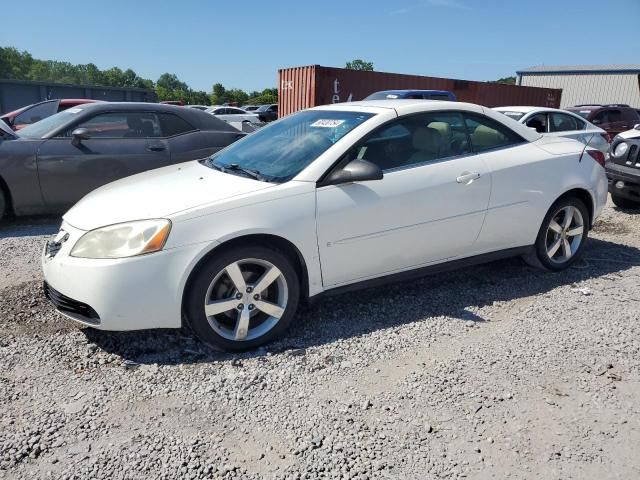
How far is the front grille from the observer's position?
3.07 meters

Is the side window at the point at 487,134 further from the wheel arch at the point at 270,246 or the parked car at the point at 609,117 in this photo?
the parked car at the point at 609,117

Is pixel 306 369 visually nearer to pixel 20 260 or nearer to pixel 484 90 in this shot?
pixel 20 260

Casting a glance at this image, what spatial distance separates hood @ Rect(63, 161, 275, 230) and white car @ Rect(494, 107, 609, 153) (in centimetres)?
757

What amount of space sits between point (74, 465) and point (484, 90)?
1980 centimetres

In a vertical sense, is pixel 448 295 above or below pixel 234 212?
below

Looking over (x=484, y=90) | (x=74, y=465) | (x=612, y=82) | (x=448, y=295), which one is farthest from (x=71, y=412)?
(x=612, y=82)

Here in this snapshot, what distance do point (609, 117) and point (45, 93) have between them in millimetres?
17692

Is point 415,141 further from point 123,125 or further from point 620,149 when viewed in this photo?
point 620,149

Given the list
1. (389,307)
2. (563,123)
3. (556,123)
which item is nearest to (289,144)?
(389,307)

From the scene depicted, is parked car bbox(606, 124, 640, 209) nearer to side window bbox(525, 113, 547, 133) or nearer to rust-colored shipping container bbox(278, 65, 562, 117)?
side window bbox(525, 113, 547, 133)

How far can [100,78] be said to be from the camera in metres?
113

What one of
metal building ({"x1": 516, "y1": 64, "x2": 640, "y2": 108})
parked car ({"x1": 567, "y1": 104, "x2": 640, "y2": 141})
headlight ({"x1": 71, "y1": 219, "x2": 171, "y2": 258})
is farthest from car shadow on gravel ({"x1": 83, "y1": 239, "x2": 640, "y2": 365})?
metal building ({"x1": 516, "y1": 64, "x2": 640, "y2": 108})

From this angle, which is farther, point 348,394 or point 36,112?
point 36,112

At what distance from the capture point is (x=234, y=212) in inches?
125
